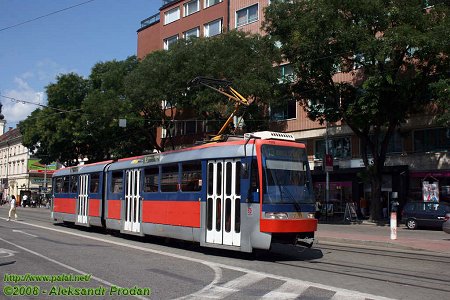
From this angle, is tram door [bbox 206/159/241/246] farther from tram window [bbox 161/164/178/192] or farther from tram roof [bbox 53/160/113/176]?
tram roof [bbox 53/160/113/176]

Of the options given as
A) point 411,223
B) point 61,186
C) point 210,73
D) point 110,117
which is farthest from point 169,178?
point 110,117

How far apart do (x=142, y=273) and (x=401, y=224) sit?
25359 millimetres

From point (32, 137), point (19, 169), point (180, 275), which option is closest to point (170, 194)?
point (180, 275)

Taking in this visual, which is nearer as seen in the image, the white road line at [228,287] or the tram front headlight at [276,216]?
the white road line at [228,287]

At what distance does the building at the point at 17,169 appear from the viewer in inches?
3067

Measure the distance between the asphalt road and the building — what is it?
65.9 m

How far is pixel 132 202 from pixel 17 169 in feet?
260

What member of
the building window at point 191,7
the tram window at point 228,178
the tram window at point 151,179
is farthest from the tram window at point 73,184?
the building window at point 191,7

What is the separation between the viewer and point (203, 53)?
35500mm

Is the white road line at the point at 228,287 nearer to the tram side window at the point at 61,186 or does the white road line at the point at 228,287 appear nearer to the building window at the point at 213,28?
the tram side window at the point at 61,186

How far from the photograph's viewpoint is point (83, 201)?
2252cm

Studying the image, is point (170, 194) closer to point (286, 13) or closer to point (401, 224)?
point (286, 13)

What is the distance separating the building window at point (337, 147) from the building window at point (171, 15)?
22.7 meters

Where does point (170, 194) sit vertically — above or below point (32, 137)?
below
